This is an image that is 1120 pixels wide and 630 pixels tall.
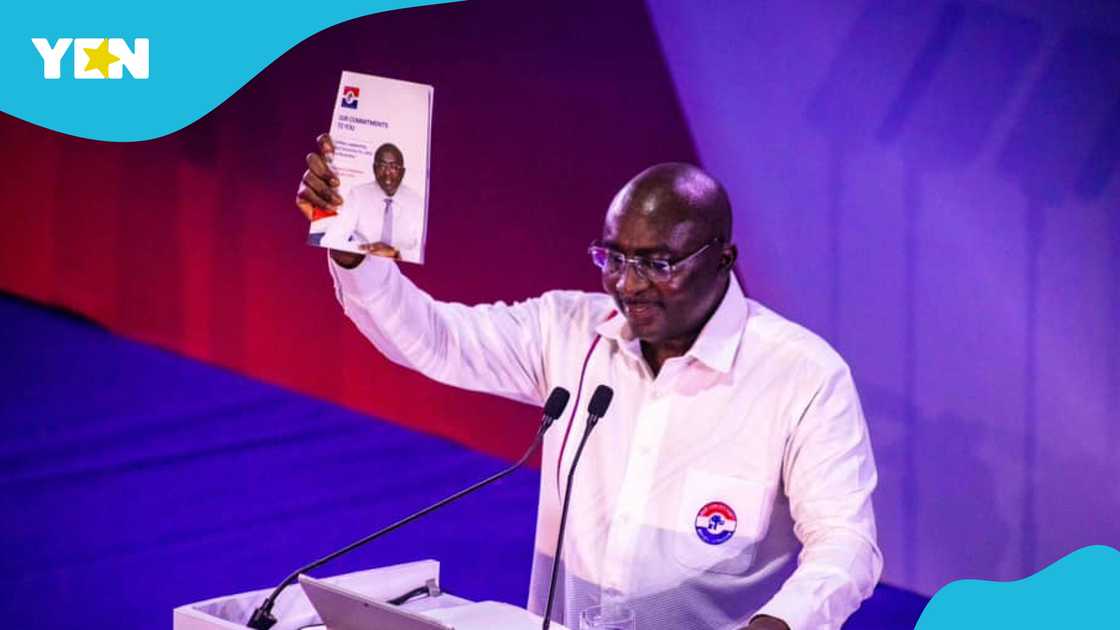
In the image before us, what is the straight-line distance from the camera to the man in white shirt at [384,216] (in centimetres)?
269

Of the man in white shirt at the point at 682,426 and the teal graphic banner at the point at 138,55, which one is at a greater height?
the teal graphic banner at the point at 138,55

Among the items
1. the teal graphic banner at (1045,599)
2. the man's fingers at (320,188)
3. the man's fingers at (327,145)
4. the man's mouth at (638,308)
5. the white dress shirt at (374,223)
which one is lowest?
the teal graphic banner at (1045,599)

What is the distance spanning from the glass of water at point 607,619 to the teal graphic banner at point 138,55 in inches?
135

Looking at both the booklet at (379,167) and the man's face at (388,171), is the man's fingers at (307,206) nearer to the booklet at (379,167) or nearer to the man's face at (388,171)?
the booklet at (379,167)

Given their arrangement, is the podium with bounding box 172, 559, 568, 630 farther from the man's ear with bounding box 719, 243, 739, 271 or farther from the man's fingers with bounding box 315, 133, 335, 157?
the man's ear with bounding box 719, 243, 739, 271

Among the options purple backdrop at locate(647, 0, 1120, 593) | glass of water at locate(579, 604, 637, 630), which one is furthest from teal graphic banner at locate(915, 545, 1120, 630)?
glass of water at locate(579, 604, 637, 630)

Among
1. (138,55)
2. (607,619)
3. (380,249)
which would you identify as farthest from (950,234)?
(138,55)

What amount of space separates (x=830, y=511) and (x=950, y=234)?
2468 mm

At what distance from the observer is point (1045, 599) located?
4867 millimetres

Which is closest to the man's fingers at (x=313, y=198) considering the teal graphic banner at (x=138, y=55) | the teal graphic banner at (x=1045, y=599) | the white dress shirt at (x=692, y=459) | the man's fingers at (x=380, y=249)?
the man's fingers at (x=380, y=249)

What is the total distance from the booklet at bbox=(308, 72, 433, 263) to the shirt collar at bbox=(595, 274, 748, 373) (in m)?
0.56

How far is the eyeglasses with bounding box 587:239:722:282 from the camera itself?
2.86 m

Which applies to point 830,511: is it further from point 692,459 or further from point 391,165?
point 391,165

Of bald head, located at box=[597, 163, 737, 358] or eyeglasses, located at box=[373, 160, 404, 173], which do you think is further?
bald head, located at box=[597, 163, 737, 358]
